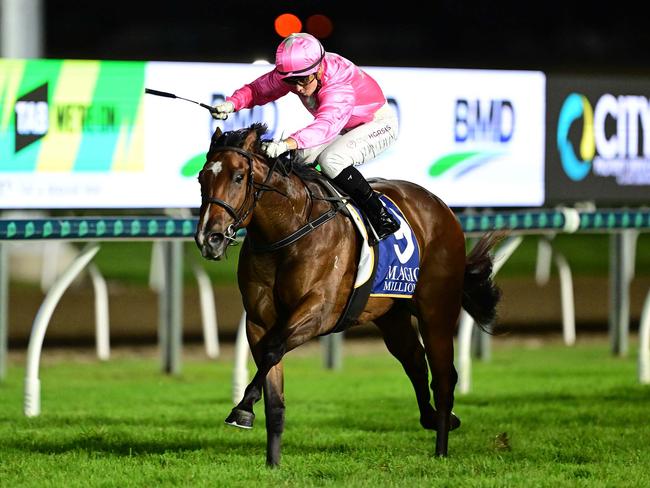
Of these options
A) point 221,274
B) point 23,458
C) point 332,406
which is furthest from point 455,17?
point 23,458

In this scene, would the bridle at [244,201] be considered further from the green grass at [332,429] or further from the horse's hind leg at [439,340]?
the horse's hind leg at [439,340]

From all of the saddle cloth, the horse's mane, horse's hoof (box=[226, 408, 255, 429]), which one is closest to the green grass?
horse's hoof (box=[226, 408, 255, 429])

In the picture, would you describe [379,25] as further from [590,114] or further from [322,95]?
[322,95]

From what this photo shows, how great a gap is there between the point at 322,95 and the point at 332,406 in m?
2.44

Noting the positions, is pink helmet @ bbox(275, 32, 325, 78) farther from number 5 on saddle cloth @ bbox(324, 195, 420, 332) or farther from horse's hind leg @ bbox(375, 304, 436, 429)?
horse's hind leg @ bbox(375, 304, 436, 429)

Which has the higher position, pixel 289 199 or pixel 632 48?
pixel 632 48

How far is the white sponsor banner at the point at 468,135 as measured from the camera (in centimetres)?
851

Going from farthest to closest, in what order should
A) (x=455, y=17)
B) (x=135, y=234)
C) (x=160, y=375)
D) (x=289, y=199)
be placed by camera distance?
1. (x=455, y=17)
2. (x=160, y=375)
3. (x=135, y=234)
4. (x=289, y=199)

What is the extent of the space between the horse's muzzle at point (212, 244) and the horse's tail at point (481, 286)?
1776 mm

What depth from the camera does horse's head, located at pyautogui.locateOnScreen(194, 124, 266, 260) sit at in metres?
4.99

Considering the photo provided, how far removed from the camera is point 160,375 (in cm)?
883

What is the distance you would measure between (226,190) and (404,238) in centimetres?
108

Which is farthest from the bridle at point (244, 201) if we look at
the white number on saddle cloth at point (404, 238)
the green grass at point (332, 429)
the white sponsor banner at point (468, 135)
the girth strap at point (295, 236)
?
the white sponsor banner at point (468, 135)

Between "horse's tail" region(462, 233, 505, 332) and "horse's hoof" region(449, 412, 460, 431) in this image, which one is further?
"horse's tail" region(462, 233, 505, 332)
